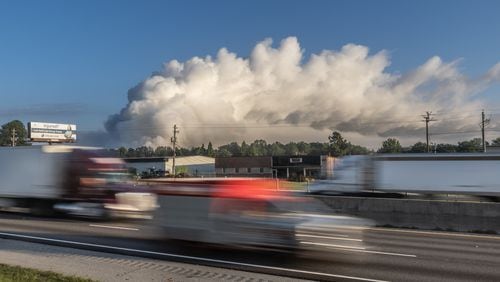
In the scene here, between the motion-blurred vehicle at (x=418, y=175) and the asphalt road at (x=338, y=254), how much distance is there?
50.9 ft

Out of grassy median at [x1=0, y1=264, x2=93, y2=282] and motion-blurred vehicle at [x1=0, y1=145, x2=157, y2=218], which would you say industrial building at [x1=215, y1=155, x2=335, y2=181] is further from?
grassy median at [x1=0, y1=264, x2=93, y2=282]

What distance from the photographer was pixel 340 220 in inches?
379

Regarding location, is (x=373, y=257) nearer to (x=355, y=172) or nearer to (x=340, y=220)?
(x=340, y=220)

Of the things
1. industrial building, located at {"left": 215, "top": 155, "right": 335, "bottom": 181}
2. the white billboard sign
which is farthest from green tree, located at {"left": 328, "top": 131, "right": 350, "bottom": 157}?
the white billboard sign

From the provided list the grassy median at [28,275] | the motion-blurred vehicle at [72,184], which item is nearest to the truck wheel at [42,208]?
the motion-blurred vehicle at [72,184]

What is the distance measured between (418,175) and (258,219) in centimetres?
2410

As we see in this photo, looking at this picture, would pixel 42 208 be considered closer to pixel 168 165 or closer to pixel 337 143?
pixel 168 165

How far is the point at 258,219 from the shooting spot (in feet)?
31.0

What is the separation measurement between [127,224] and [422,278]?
33.1 ft

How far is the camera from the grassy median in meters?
7.54

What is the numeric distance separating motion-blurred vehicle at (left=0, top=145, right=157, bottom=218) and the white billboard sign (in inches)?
1626

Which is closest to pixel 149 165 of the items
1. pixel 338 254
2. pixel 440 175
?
pixel 440 175

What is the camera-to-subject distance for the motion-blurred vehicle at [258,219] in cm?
939

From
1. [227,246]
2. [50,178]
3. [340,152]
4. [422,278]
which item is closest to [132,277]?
[227,246]
